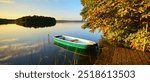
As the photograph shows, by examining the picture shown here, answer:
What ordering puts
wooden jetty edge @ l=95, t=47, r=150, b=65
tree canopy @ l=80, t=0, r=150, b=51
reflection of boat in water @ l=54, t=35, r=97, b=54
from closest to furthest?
wooden jetty edge @ l=95, t=47, r=150, b=65, tree canopy @ l=80, t=0, r=150, b=51, reflection of boat in water @ l=54, t=35, r=97, b=54

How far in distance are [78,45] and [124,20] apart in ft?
13.4

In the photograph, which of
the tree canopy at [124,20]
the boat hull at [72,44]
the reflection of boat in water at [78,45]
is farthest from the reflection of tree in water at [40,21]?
the tree canopy at [124,20]

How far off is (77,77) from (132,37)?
4.36 metres

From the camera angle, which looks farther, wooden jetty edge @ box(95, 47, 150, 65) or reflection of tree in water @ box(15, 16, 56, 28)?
reflection of tree in water @ box(15, 16, 56, 28)

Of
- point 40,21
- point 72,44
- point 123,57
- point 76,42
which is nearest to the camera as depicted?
point 123,57

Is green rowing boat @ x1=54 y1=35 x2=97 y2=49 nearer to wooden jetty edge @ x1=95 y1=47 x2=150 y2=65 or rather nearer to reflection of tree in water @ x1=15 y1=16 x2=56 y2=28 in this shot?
wooden jetty edge @ x1=95 y1=47 x2=150 y2=65

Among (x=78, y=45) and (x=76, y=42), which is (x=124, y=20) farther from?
(x=76, y=42)

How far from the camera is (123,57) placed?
34.6 ft

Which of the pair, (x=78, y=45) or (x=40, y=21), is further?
(x=40, y=21)

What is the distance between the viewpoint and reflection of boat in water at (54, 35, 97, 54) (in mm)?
15094

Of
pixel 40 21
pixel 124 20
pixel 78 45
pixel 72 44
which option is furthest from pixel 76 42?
pixel 40 21

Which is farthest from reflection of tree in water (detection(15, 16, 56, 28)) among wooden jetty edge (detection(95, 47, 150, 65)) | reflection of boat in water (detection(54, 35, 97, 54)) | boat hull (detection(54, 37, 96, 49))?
wooden jetty edge (detection(95, 47, 150, 65))

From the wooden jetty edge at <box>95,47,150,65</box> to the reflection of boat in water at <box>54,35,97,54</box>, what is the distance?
9.97 feet

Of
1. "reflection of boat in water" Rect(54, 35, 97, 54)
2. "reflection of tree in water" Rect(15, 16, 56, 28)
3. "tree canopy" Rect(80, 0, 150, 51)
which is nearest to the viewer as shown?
"tree canopy" Rect(80, 0, 150, 51)
